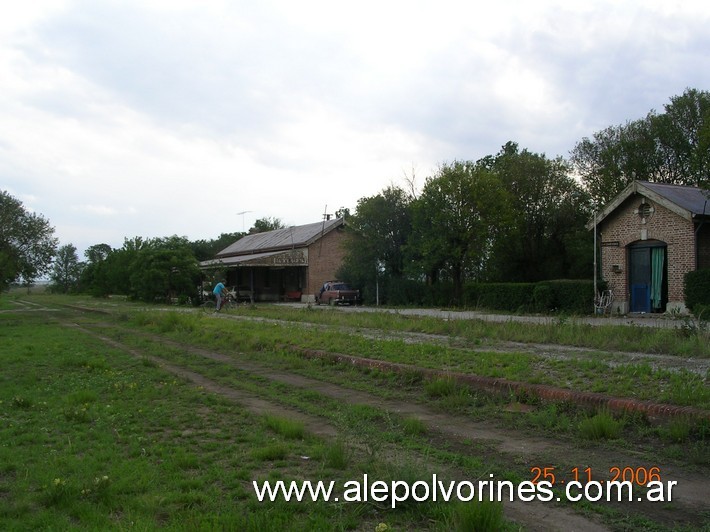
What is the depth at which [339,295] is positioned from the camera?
127 ft

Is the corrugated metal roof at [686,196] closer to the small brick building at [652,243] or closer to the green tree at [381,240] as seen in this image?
the small brick building at [652,243]

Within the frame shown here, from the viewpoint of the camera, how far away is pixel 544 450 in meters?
6.34

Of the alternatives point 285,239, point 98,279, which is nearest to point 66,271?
point 98,279

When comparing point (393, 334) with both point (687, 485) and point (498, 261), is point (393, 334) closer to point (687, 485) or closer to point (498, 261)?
point (687, 485)

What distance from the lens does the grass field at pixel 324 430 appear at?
4.62 m

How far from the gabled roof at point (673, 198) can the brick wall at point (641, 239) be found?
279 mm

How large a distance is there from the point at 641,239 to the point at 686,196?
2663 millimetres

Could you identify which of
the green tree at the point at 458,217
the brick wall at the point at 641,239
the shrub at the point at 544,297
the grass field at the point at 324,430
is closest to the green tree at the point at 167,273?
the green tree at the point at 458,217

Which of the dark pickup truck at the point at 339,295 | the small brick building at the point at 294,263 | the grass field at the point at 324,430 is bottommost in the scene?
the grass field at the point at 324,430

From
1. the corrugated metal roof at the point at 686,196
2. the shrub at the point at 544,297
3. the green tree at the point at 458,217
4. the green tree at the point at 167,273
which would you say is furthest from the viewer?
the green tree at the point at 167,273

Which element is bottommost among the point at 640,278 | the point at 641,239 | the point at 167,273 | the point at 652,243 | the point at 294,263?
the point at 640,278

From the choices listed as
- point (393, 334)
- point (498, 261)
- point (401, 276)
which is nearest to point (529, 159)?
point (498, 261)

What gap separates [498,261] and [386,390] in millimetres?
29766
